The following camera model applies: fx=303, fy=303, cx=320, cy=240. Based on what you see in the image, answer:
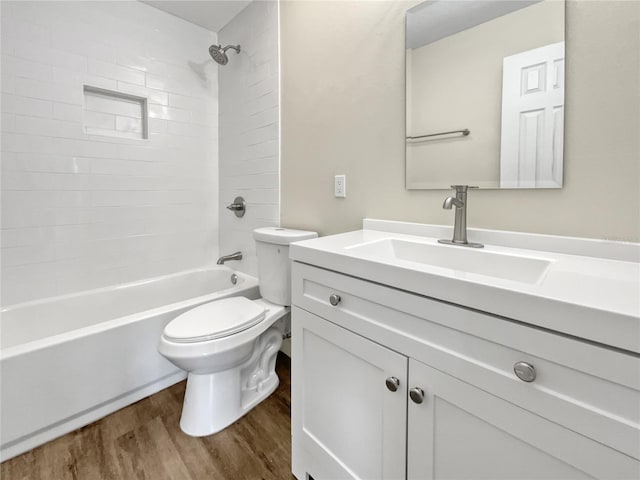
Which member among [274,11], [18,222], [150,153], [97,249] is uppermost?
[274,11]

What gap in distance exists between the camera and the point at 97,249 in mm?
1988

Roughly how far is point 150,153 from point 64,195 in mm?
577

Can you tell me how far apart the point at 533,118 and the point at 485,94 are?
0.61 feet

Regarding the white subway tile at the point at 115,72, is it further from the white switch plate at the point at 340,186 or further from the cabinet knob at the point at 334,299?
the cabinet knob at the point at 334,299

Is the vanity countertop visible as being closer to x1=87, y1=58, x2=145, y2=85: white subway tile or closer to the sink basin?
the sink basin

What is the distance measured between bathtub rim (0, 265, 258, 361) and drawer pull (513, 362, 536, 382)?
5.11ft

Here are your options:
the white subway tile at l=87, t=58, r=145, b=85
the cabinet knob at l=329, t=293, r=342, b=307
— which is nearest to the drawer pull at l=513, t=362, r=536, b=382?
the cabinet knob at l=329, t=293, r=342, b=307

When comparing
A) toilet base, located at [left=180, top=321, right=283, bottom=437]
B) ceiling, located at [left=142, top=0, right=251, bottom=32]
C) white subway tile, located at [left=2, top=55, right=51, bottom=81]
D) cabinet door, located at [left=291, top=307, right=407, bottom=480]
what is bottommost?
toilet base, located at [left=180, top=321, right=283, bottom=437]

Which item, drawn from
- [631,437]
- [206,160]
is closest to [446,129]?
[631,437]

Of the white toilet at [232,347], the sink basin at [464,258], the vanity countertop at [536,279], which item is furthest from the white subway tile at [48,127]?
the sink basin at [464,258]

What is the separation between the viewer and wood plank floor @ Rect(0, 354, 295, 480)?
3.85 ft

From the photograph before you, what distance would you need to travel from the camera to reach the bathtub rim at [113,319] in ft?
4.12

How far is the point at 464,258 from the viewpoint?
3.25 feet

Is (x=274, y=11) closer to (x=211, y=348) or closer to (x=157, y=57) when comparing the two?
(x=157, y=57)
